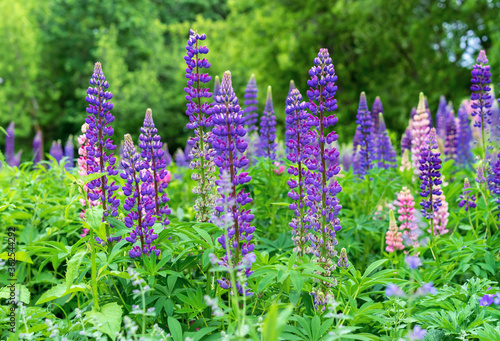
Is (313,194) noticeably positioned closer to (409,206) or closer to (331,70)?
(331,70)

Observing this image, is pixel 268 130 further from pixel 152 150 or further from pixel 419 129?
pixel 152 150

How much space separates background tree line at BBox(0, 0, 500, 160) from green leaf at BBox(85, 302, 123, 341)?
1394cm

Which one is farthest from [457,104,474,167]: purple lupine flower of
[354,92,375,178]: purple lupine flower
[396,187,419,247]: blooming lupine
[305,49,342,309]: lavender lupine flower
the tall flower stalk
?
the tall flower stalk

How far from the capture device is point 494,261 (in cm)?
349

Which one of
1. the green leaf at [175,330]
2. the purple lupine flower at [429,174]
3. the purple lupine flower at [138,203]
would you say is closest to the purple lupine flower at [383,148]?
the purple lupine flower at [429,174]

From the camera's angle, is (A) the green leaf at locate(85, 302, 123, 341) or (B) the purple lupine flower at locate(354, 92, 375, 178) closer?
(A) the green leaf at locate(85, 302, 123, 341)

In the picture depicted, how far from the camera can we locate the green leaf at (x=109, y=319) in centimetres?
243

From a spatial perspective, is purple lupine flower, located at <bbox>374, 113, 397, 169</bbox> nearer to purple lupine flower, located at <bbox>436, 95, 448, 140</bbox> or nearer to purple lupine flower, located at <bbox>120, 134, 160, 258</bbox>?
purple lupine flower, located at <bbox>436, 95, 448, 140</bbox>

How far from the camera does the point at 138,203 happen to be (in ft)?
10.2

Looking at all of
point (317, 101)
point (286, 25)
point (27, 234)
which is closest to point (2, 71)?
point (286, 25)

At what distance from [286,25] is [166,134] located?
1042cm

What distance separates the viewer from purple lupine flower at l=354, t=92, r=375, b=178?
5289mm

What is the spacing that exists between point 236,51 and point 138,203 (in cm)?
2395

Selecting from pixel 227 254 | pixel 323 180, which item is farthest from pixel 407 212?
pixel 227 254
